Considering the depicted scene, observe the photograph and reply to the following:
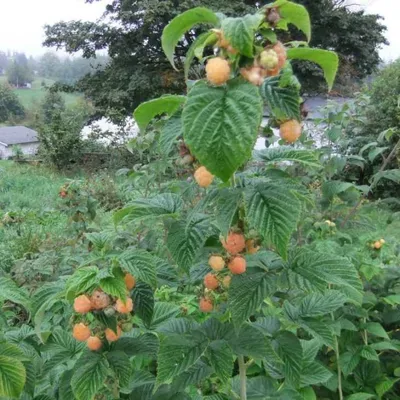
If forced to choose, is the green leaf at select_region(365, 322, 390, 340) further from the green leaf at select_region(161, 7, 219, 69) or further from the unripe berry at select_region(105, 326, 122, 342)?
the green leaf at select_region(161, 7, 219, 69)

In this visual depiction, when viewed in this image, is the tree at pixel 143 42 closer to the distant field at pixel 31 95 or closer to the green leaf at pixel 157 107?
the distant field at pixel 31 95

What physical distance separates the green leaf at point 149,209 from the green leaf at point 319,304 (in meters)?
0.41

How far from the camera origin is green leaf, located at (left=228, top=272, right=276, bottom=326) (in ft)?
2.71

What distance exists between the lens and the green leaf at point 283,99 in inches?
28.9

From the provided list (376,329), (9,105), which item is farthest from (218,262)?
(9,105)

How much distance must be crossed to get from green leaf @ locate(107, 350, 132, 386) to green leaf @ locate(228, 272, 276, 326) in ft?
0.71

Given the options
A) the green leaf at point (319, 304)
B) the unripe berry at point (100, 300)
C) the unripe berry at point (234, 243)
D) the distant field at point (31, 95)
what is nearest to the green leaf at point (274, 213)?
the unripe berry at point (234, 243)

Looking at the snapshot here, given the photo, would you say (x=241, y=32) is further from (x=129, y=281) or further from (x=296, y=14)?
(x=129, y=281)

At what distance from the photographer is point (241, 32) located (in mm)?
656

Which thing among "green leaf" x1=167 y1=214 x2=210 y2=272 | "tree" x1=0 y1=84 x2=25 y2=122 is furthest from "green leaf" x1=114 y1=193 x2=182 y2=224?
"tree" x1=0 y1=84 x2=25 y2=122

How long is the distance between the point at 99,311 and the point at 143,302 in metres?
0.10

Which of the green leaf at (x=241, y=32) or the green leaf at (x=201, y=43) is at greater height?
the green leaf at (x=241, y=32)

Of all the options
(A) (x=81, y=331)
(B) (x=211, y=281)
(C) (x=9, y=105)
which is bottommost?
(C) (x=9, y=105)

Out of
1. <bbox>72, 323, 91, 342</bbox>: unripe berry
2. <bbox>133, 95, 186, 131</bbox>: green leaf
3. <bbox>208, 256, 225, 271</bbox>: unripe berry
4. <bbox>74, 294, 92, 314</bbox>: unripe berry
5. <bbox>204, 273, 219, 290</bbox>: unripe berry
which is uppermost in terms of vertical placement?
<bbox>133, 95, 186, 131</bbox>: green leaf
